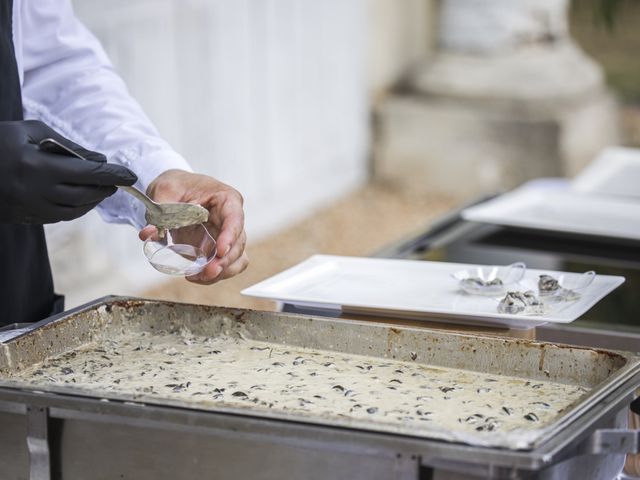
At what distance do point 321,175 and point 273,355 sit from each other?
189 inches

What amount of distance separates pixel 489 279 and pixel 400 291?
0.14m

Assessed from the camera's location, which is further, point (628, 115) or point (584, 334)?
point (628, 115)

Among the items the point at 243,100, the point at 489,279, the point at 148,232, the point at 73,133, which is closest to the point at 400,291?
the point at 489,279

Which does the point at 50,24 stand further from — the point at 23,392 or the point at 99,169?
the point at 23,392

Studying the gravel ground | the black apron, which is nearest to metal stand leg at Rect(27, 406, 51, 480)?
the black apron

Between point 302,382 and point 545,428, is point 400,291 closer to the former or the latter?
point 302,382

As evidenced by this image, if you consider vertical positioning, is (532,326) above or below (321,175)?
above

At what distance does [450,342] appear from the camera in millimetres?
1503

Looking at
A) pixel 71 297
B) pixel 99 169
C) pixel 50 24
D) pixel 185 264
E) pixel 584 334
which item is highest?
pixel 50 24

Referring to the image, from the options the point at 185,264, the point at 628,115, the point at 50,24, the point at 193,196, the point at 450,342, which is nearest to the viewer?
the point at 450,342

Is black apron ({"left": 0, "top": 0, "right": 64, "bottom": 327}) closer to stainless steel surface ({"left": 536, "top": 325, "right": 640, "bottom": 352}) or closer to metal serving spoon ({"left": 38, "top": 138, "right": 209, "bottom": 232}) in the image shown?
metal serving spoon ({"left": 38, "top": 138, "right": 209, "bottom": 232})

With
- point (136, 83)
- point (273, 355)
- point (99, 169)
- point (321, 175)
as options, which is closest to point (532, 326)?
point (273, 355)

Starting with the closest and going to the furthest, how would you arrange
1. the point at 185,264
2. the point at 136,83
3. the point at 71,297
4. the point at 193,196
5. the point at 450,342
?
the point at 450,342 < the point at 185,264 < the point at 193,196 < the point at 71,297 < the point at 136,83

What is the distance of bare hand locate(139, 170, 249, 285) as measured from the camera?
169 cm
